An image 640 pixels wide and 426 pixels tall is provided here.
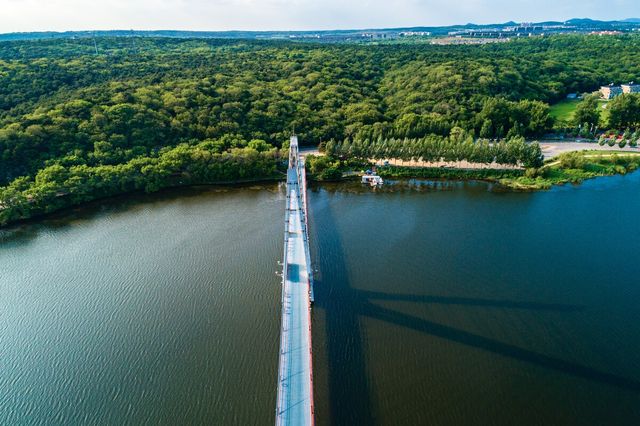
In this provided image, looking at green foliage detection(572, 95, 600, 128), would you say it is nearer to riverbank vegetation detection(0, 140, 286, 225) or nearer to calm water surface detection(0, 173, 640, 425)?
calm water surface detection(0, 173, 640, 425)

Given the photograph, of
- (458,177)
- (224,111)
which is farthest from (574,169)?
(224,111)

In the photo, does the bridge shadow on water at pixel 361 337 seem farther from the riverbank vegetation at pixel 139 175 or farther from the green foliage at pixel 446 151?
the green foliage at pixel 446 151

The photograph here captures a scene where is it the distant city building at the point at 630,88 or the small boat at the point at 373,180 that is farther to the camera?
the distant city building at the point at 630,88

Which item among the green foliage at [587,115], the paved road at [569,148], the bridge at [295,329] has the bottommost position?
the bridge at [295,329]

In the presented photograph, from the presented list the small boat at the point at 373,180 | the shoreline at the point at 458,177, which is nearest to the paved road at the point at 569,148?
the shoreline at the point at 458,177

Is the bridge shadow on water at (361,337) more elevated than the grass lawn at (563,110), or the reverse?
the grass lawn at (563,110)

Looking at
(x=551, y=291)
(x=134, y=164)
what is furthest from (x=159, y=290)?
(x=551, y=291)

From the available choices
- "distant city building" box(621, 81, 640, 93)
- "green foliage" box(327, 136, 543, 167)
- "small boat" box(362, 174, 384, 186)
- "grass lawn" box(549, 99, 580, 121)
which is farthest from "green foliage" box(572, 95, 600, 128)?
"small boat" box(362, 174, 384, 186)

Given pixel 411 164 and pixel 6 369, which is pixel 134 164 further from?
pixel 411 164
